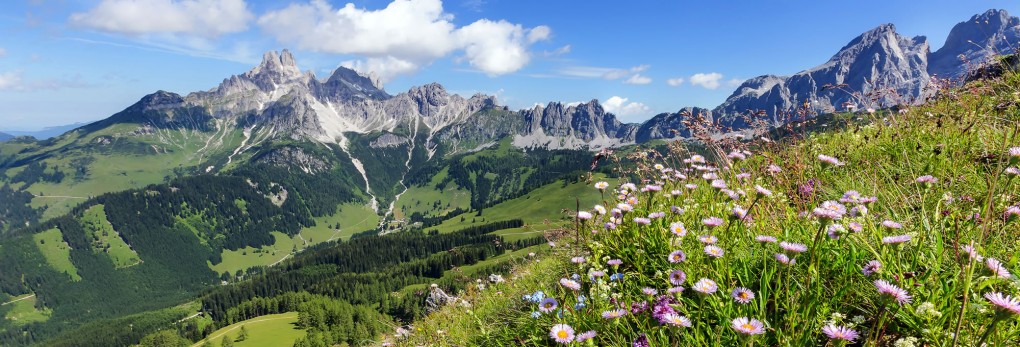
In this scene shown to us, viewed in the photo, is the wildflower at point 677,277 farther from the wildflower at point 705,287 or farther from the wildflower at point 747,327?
the wildflower at point 747,327

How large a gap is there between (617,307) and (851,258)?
6.02 ft

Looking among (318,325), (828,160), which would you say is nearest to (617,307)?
(828,160)

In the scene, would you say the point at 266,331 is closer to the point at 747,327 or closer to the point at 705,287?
the point at 705,287

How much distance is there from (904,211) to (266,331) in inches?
6547

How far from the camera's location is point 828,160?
14.2 feet

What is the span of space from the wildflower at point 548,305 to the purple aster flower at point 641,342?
789 mm

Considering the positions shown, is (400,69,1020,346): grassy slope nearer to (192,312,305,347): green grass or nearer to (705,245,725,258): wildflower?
(705,245,725,258): wildflower

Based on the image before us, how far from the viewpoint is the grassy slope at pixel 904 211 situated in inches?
115

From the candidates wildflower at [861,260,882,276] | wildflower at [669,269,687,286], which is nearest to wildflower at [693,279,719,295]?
wildflower at [669,269,687,286]

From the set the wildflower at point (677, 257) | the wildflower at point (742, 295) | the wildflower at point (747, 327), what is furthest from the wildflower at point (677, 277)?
the wildflower at point (747, 327)

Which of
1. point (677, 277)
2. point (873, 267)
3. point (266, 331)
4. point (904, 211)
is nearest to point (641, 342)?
point (677, 277)

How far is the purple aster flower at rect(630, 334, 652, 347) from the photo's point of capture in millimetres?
3467

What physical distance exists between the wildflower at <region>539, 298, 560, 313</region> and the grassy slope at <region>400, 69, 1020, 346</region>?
10.7 inches

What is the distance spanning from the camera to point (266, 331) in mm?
140750
